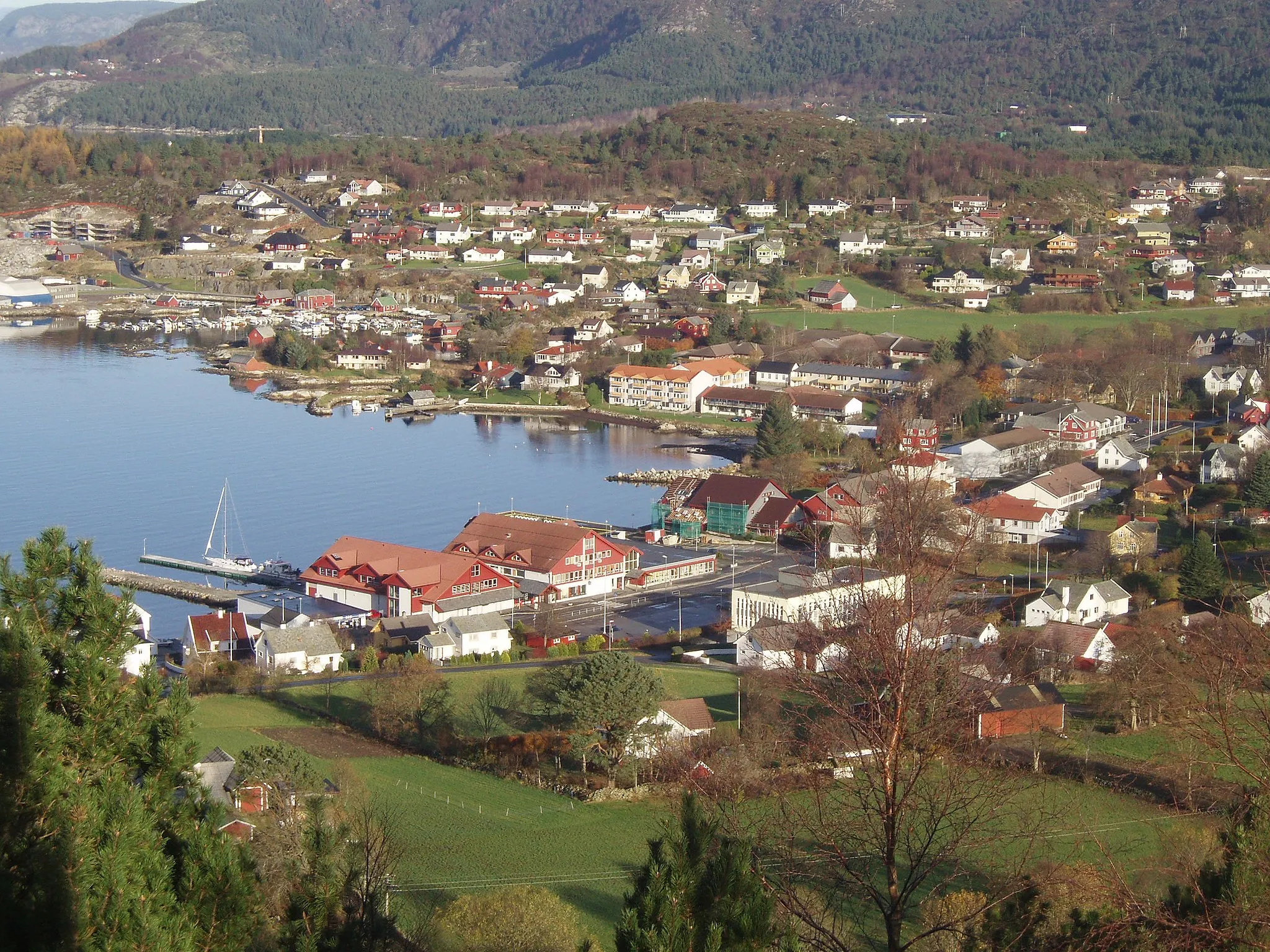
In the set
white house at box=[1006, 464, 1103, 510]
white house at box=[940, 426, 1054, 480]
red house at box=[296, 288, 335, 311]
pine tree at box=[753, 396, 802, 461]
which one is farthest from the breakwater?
red house at box=[296, 288, 335, 311]

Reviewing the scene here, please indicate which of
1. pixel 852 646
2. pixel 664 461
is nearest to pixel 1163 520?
pixel 664 461

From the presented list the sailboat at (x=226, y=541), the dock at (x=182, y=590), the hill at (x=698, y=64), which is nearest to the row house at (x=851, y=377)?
the sailboat at (x=226, y=541)

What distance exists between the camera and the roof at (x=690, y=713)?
5531 millimetres

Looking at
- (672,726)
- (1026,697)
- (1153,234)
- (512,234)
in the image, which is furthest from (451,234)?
(1026,697)

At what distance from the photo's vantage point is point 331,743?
18.5ft

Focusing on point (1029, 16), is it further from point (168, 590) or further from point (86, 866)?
point (86, 866)

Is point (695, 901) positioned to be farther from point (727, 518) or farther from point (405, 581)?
point (727, 518)

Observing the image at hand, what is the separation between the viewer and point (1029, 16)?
41.2 m

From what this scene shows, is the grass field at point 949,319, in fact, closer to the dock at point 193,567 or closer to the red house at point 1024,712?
the dock at point 193,567

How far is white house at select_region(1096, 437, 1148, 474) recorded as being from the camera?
423 inches

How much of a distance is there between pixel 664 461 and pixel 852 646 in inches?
396

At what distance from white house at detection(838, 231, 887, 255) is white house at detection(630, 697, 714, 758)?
15001mm

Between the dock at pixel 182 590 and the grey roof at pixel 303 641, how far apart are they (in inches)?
49.8

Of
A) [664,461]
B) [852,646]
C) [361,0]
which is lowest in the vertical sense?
[664,461]
